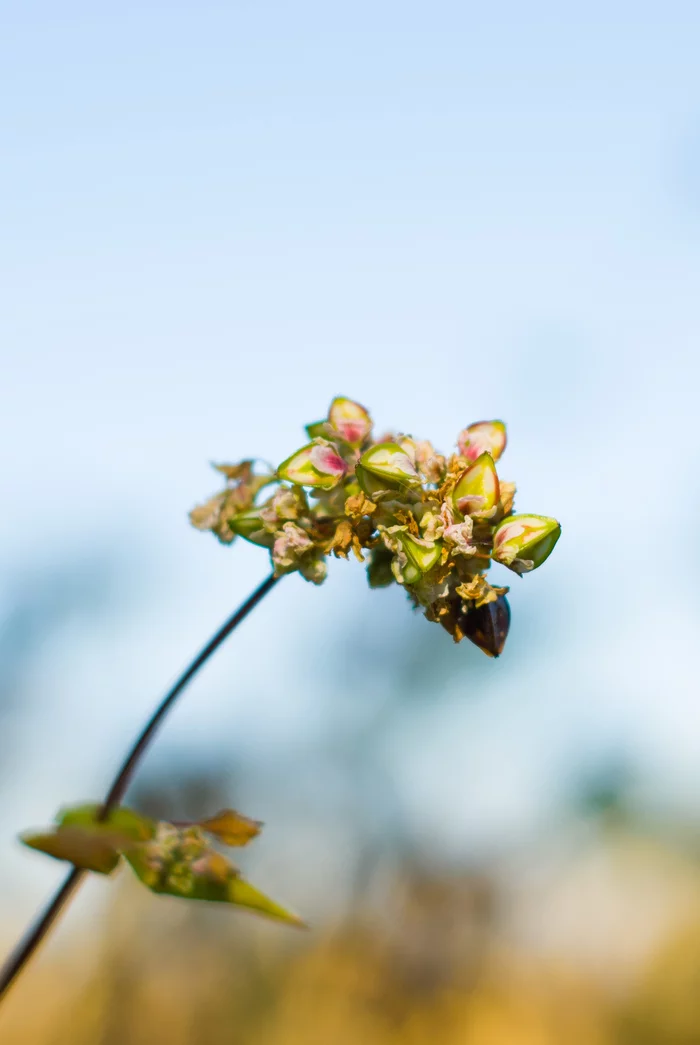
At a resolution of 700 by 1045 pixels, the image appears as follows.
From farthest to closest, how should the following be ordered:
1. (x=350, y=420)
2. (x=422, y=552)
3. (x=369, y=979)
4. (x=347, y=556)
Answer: (x=369, y=979) < (x=350, y=420) < (x=347, y=556) < (x=422, y=552)

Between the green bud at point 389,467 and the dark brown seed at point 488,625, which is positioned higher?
the green bud at point 389,467

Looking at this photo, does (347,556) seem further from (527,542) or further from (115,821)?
(115,821)

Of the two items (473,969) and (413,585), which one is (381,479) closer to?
(413,585)

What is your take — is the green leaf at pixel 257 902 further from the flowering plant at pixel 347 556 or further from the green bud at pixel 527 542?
the green bud at pixel 527 542

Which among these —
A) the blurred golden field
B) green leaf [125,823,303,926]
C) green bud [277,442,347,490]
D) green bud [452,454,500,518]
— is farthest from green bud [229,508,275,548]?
the blurred golden field

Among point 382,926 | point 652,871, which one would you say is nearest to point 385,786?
point 382,926

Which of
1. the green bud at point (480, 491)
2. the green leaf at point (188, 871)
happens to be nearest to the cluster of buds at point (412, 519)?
the green bud at point (480, 491)

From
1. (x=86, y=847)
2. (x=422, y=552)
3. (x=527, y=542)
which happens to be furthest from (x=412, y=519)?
(x=86, y=847)
